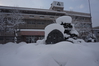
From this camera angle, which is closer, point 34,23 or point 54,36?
point 54,36

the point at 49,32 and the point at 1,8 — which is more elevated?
the point at 1,8

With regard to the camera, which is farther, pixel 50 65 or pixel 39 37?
pixel 39 37

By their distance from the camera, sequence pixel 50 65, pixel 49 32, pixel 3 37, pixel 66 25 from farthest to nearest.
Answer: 1. pixel 3 37
2. pixel 66 25
3. pixel 49 32
4. pixel 50 65

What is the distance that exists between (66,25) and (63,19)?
3.15ft

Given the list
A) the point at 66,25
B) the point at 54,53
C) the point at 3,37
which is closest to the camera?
the point at 54,53

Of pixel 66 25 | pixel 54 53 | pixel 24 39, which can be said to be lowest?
pixel 24 39

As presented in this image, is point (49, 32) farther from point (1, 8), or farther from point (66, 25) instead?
point (1, 8)

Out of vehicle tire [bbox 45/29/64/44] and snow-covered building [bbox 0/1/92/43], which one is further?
snow-covered building [bbox 0/1/92/43]

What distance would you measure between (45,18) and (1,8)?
12.7 metres

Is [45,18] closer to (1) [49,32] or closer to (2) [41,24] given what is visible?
(2) [41,24]

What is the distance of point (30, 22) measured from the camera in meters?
23.2

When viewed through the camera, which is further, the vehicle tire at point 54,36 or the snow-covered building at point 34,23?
the snow-covered building at point 34,23

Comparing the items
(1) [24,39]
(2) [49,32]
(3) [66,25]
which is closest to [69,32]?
(3) [66,25]

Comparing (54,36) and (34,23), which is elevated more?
(34,23)
